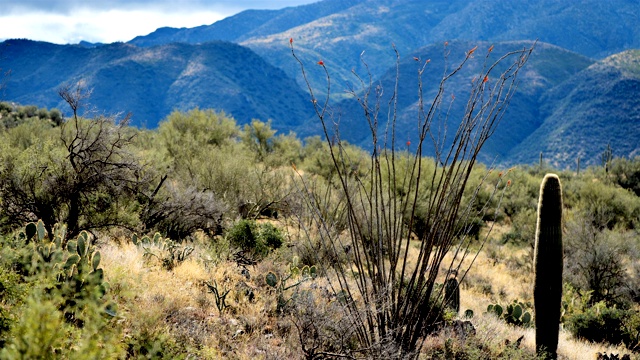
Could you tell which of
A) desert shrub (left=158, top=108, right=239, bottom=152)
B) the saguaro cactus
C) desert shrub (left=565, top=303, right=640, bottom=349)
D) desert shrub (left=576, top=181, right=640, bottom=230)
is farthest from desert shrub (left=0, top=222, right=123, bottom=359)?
desert shrub (left=576, top=181, right=640, bottom=230)

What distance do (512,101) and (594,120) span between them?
3058 cm

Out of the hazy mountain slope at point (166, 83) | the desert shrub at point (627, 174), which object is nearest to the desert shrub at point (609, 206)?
the desert shrub at point (627, 174)

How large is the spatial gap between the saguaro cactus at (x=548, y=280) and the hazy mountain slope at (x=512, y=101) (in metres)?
85.2

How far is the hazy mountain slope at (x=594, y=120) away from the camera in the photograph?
8462 cm

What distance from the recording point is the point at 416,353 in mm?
4293

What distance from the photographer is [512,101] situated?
12175cm

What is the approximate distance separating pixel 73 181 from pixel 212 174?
731cm

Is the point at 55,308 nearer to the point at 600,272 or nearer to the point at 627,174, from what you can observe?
the point at 600,272

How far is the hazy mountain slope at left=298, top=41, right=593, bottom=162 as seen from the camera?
110 meters

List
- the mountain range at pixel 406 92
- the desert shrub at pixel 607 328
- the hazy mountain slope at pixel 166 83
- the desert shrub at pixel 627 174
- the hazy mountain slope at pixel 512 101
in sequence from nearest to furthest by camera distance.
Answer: the desert shrub at pixel 607 328
the desert shrub at pixel 627 174
the mountain range at pixel 406 92
the hazy mountain slope at pixel 512 101
the hazy mountain slope at pixel 166 83

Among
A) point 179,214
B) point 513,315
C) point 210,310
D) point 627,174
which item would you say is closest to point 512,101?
point 627,174

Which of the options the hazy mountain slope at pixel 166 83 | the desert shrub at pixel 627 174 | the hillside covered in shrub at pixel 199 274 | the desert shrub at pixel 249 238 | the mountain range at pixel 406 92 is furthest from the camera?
the hazy mountain slope at pixel 166 83

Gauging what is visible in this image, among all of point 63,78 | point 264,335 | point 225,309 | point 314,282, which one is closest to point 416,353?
point 264,335

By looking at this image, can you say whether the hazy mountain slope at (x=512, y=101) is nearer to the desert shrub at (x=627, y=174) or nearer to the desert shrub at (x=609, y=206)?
the desert shrub at (x=627, y=174)
